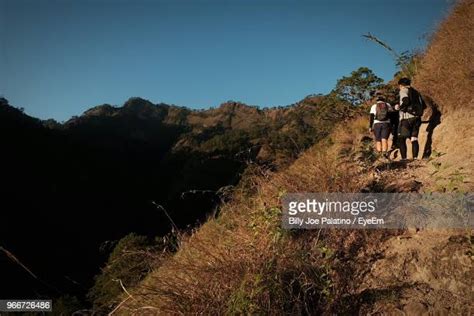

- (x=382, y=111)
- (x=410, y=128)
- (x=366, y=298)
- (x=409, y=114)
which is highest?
(x=382, y=111)

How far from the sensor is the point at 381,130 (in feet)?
26.8

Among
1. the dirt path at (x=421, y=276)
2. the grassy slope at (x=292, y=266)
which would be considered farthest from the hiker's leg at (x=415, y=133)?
the dirt path at (x=421, y=276)

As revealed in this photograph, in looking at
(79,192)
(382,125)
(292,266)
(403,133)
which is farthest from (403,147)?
(79,192)

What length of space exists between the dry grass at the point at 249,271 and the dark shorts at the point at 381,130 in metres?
3.07

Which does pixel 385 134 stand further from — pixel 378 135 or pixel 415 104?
pixel 415 104

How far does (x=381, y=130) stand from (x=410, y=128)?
0.52 meters

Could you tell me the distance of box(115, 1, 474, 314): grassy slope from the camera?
3.77m

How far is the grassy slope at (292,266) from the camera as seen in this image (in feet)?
12.4

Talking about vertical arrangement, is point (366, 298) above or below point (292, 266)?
below

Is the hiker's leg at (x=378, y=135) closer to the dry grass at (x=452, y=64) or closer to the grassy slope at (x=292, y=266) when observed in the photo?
the dry grass at (x=452, y=64)

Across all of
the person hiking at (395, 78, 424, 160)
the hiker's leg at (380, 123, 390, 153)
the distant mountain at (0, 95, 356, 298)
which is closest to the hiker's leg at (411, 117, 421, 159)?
the person hiking at (395, 78, 424, 160)

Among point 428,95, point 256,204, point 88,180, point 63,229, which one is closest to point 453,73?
point 428,95

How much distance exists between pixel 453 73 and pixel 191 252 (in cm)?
684

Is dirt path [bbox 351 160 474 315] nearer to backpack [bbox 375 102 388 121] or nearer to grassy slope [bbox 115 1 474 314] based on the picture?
grassy slope [bbox 115 1 474 314]
